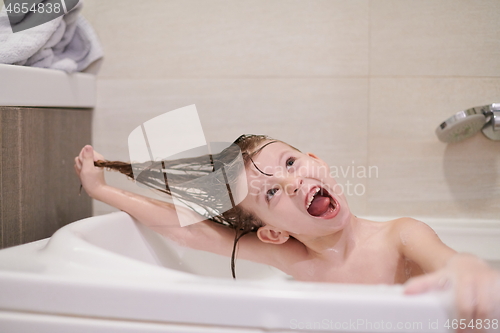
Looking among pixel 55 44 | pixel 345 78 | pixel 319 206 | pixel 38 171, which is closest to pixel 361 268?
pixel 319 206

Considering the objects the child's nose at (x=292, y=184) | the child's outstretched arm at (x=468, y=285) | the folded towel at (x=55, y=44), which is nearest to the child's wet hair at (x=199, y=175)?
the child's nose at (x=292, y=184)

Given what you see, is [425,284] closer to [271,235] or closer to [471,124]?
[271,235]

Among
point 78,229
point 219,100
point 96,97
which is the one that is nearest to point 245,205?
point 78,229

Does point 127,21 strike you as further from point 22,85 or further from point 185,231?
point 185,231

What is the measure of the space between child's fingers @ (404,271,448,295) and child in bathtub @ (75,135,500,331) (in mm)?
206

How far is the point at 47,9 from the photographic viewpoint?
117 cm

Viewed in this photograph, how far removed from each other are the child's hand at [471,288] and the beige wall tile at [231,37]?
0.83 metres

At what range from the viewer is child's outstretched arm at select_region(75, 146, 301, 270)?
1.03 meters

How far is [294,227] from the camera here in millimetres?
928

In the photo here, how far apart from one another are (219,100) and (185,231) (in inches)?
18.9

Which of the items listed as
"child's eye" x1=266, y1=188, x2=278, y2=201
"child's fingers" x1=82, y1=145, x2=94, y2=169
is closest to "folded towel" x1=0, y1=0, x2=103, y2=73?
"child's fingers" x1=82, y1=145, x2=94, y2=169

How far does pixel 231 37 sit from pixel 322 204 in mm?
667

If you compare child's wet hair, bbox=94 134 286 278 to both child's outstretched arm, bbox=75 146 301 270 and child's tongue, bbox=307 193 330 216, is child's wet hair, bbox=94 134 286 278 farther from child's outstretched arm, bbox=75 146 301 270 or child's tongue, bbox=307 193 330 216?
child's tongue, bbox=307 193 330 216

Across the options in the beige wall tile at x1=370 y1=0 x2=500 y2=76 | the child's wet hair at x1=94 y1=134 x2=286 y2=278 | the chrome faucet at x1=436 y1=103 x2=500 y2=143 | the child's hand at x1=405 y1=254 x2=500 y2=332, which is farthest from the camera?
the beige wall tile at x1=370 y1=0 x2=500 y2=76
